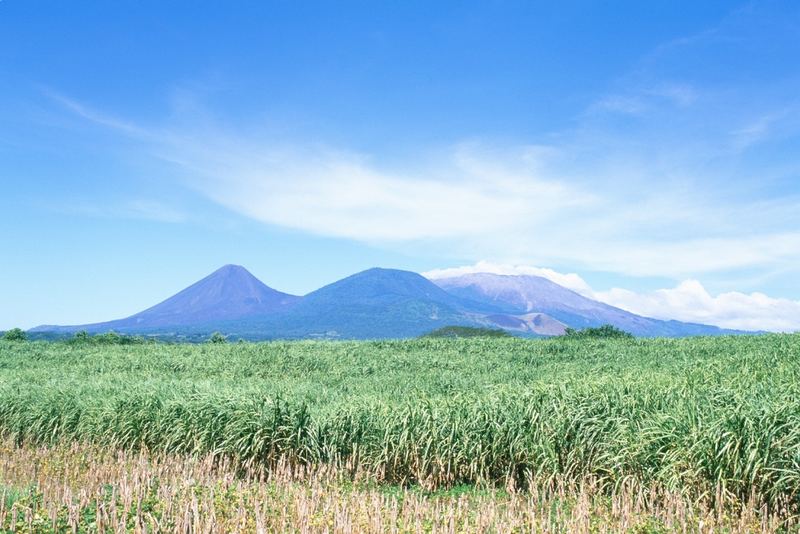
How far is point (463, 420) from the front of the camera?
11055 mm

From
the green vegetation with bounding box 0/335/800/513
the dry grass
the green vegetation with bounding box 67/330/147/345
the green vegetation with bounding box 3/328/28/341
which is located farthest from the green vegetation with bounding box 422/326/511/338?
the dry grass

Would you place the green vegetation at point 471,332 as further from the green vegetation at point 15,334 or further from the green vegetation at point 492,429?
the green vegetation at point 492,429

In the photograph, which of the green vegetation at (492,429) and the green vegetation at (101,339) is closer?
the green vegetation at (492,429)

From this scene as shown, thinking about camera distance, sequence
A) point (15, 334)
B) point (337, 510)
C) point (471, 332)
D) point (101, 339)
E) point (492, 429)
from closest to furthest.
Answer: point (337, 510), point (492, 429), point (101, 339), point (15, 334), point (471, 332)

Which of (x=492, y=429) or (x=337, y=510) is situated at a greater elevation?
(x=492, y=429)

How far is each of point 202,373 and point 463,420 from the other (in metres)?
19.8

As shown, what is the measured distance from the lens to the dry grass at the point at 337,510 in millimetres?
7363

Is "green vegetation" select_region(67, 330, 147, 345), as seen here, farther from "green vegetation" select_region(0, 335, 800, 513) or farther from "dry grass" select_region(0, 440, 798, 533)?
"dry grass" select_region(0, 440, 798, 533)

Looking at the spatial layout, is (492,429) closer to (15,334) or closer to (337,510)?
(337,510)

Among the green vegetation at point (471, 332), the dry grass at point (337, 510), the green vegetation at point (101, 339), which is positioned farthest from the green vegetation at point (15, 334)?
the dry grass at point (337, 510)

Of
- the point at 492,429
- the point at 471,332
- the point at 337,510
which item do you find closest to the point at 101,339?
the point at 492,429

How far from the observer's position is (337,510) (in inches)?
296

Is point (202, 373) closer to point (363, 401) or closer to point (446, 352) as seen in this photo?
point (446, 352)

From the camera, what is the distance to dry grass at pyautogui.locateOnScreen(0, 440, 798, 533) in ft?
24.2
